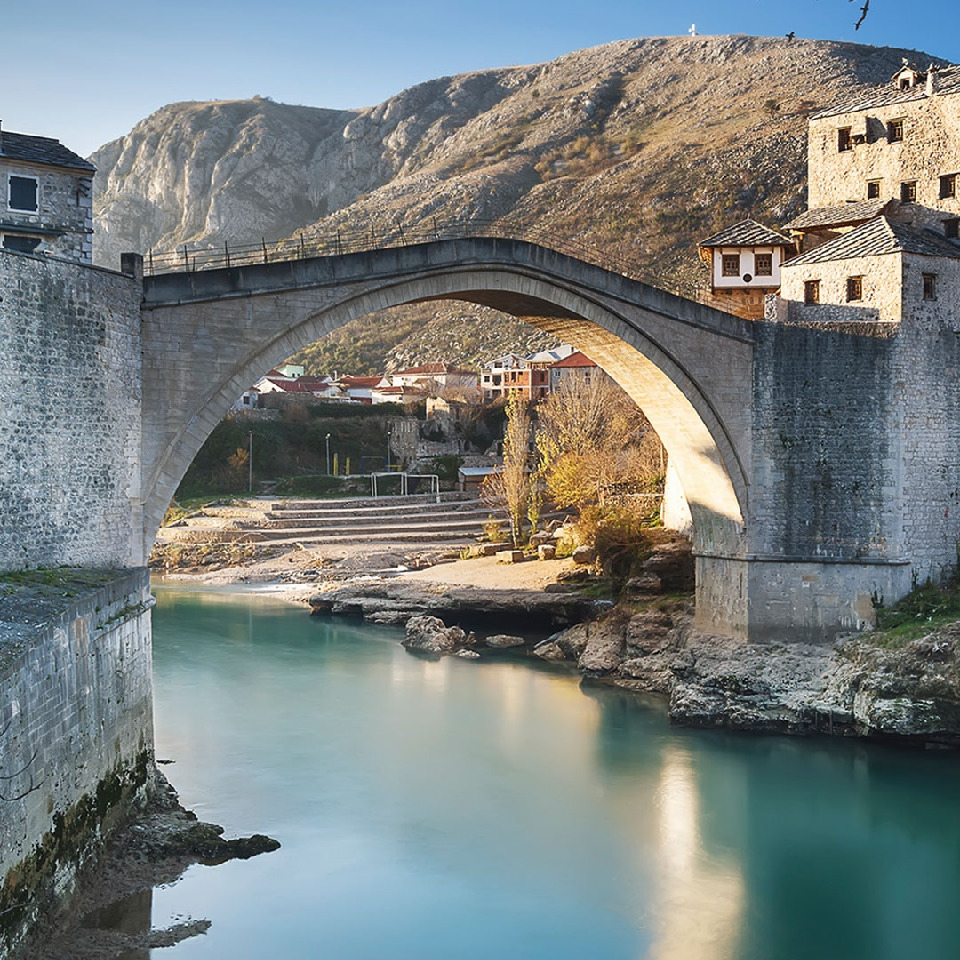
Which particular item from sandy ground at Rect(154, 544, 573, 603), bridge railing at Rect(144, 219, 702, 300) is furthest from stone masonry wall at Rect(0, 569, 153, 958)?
sandy ground at Rect(154, 544, 573, 603)

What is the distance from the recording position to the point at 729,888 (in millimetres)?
12328

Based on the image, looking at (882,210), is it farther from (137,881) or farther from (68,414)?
(137,881)

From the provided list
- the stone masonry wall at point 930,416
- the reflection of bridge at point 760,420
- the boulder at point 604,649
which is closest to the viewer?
the reflection of bridge at point 760,420

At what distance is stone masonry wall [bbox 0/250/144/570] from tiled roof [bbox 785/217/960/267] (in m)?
12.2

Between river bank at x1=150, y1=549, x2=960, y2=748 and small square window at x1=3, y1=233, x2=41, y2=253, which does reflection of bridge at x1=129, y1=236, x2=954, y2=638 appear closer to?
river bank at x1=150, y1=549, x2=960, y2=748

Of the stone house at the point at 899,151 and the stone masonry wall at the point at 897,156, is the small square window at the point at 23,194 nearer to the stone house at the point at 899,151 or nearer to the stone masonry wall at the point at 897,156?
the stone house at the point at 899,151

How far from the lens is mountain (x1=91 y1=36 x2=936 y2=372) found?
194ft

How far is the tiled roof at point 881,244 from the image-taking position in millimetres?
18203

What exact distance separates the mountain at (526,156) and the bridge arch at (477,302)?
18.8 meters

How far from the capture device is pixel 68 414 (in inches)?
474

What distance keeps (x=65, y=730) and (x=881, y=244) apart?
15.1 m

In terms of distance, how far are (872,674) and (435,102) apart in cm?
9696

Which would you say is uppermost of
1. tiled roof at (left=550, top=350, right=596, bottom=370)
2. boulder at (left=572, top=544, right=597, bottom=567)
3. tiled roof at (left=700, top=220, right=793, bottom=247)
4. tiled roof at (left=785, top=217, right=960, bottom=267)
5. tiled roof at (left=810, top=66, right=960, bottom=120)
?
tiled roof at (left=810, top=66, right=960, bottom=120)

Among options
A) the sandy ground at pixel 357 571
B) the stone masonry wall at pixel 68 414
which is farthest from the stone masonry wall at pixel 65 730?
the sandy ground at pixel 357 571
